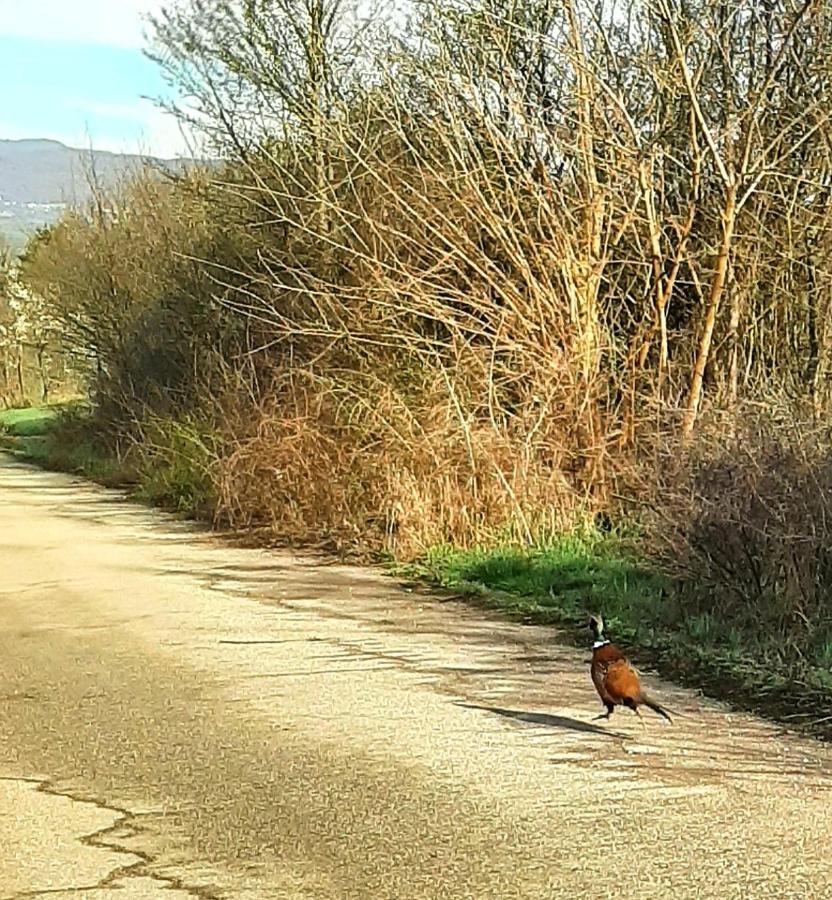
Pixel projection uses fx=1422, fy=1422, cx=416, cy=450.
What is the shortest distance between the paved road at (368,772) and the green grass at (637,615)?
355 mm

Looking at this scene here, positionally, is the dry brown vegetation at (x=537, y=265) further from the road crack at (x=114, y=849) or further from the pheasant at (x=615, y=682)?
the road crack at (x=114, y=849)

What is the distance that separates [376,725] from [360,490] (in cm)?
856

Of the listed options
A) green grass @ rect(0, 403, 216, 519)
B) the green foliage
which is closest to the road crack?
the green foliage

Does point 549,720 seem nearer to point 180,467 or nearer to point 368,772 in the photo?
point 368,772

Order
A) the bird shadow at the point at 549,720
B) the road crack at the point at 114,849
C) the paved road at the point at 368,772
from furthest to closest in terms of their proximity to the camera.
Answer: the bird shadow at the point at 549,720 < the paved road at the point at 368,772 < the road crack at the point at 114,849

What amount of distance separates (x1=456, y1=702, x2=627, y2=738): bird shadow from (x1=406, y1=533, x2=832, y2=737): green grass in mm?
985

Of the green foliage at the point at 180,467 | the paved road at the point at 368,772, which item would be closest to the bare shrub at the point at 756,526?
the paved road at the point at 368,772

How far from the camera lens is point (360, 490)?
16.4m

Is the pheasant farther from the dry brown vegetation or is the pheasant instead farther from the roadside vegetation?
the dry brown vegetation

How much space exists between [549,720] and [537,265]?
29.5 feet

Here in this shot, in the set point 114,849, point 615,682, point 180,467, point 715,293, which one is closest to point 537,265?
point 715,293

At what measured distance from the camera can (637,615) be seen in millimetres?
10594

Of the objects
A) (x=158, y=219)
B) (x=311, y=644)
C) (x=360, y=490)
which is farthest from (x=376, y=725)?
(x=158, y=219)

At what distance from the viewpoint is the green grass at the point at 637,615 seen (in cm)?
841
